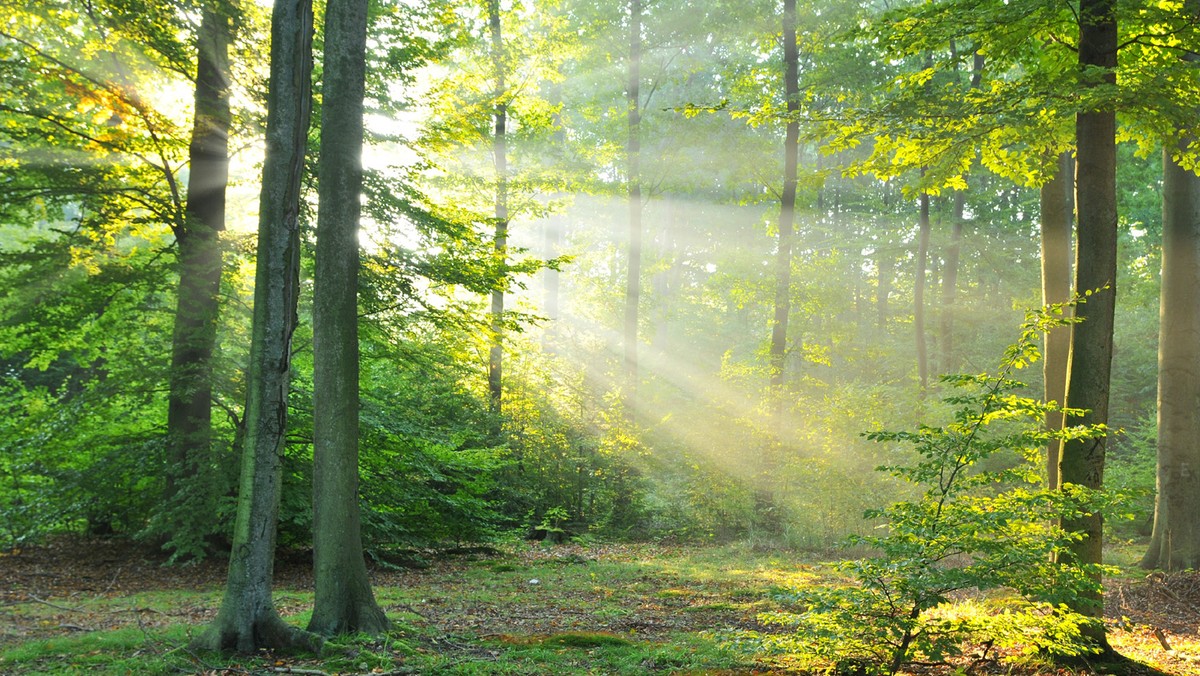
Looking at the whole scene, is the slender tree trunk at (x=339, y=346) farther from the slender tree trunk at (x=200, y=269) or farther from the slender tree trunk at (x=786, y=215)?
the slender tree trunk at (x=786, y=215)

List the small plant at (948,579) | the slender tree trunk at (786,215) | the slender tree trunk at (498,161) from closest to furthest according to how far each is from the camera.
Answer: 1. the small plant at (948,579)
2. the slender tree trunk at (786,215)
3. the slender tree trunk at (498,161)

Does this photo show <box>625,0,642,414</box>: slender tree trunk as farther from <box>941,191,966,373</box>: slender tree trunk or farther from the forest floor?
<box>941,191,966,373</box>: slender tree trunk

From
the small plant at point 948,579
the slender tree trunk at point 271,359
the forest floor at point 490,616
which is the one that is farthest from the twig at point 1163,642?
the slender tree trunk at point 271,359

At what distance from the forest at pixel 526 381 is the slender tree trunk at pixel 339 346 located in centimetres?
3

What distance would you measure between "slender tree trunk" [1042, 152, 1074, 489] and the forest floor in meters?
2.37

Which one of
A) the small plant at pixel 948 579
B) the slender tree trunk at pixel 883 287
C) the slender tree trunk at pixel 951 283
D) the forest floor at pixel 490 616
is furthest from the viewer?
the slender tree trunk at pixel 883 287

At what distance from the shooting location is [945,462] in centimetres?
535

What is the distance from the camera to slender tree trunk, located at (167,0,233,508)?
998 cm

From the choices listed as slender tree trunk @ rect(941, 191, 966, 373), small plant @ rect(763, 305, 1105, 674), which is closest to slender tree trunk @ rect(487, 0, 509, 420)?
small plant @ rect(763, 305, 1105, 674)

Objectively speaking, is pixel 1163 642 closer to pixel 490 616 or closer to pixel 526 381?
pixel 490 616

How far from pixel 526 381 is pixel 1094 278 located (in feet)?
46.8

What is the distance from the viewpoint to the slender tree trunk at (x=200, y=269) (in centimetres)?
998

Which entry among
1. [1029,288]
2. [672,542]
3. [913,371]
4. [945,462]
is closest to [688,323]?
[913,371]

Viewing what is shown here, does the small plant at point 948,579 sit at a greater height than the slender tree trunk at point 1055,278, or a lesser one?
lesser
